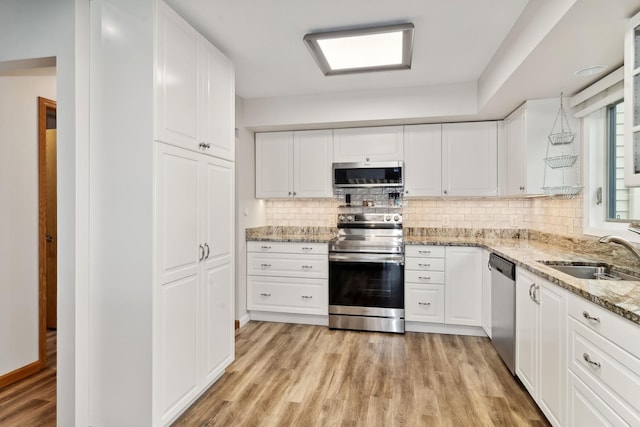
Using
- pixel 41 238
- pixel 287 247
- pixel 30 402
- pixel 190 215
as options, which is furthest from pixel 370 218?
pixel 30 402

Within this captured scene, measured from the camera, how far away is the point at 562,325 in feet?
5.65

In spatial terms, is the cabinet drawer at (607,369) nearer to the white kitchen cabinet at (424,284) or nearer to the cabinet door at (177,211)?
the white kitchen cabinet at (424,284)

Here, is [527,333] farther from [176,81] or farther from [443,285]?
[176,81]

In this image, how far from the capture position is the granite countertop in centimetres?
142

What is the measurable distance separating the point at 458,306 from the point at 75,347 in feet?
10.0

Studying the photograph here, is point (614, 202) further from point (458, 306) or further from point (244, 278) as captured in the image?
point (244, 278)

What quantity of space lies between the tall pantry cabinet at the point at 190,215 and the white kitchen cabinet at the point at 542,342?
203 cm

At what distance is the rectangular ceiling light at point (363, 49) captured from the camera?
86.4 inches

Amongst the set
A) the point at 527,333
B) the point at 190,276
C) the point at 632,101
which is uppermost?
the point at 632,101

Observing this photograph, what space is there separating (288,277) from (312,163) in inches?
51.5

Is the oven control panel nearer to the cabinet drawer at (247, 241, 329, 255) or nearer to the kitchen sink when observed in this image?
the cabinet drawer at (247, 241, 329, 255)

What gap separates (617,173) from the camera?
8.24ft

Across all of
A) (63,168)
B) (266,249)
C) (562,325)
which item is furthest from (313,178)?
(562,325)

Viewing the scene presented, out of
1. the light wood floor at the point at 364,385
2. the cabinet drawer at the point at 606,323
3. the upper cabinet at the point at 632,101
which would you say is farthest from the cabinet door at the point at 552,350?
the upper cabinet at the point at 632,101
